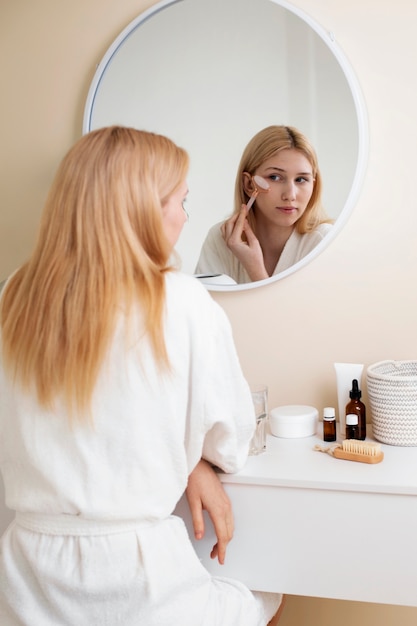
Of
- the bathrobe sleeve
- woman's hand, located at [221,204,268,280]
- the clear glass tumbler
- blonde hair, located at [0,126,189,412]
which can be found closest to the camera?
blonde hair, located at [0,126,189,412]

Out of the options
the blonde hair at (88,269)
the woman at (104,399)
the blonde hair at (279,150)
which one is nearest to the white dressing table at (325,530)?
the woman at (104,399)

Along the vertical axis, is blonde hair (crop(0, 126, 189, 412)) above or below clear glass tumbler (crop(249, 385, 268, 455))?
above

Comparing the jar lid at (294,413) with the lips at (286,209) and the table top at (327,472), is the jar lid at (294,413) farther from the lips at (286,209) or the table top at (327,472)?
the lips at (286,209)

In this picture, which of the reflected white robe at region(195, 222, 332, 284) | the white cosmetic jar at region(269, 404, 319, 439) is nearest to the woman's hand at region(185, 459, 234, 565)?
the white cosmetic jar at region(269, 404, 319, 439)

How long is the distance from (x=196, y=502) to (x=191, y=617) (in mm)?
237

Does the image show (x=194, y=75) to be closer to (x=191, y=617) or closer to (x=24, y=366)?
(x=24, y=366)

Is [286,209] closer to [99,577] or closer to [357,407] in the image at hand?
[357,407]

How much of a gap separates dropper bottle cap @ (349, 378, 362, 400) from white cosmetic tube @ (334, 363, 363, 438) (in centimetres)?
5

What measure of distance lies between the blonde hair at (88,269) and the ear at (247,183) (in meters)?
0.55

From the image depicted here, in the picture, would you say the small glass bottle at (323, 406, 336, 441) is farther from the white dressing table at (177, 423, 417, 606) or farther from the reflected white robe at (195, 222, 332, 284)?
the reflected white robe at (195, 222, 332, 284)

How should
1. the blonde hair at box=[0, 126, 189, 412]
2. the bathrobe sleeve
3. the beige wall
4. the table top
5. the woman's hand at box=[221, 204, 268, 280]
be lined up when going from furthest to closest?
the woman's hand at box=[221, 204, 268, 280], the beige wall, the table top, the bathrobe sleeve, the blonde hair at box=[0, 126, 189, 412]

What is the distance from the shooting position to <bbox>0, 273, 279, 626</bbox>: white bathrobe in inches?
42.4

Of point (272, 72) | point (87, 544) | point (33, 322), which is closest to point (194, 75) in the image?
point (272, 72)

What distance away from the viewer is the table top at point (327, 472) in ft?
4.22
